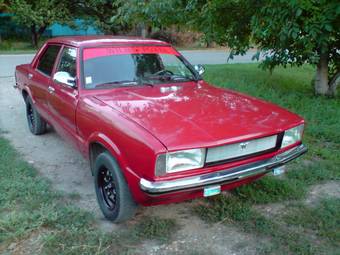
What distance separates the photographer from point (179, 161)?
2885 mm

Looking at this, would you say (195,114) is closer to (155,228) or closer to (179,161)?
(179,161)

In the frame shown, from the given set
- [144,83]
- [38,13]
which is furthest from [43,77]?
[38,13]

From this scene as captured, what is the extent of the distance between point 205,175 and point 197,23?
18.7ft

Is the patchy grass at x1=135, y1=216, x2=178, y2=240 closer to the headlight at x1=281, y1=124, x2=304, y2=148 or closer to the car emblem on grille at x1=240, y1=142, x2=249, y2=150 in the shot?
the car emblem on grille at x1=240, y1=142, x2=249, y2=150

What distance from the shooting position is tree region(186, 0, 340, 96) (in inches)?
229

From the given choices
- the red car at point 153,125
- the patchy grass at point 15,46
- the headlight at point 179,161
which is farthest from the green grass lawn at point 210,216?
the patchy grass at point 15,46

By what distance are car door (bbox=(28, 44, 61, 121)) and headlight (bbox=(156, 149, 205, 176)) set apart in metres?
2.59

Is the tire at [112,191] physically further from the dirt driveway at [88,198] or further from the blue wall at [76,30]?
the blue wall at [76,30]

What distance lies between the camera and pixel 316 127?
6000 millimetres

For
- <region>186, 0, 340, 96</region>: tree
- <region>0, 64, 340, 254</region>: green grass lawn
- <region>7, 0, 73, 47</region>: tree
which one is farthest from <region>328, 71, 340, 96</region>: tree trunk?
<region>7, 0, 73, 47</region>: tree

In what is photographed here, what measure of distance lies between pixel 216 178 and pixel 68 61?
2427 mm

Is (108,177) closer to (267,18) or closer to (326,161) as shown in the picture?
(326,161)

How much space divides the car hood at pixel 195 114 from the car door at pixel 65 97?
1.22ft

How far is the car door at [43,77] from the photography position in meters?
4.91
